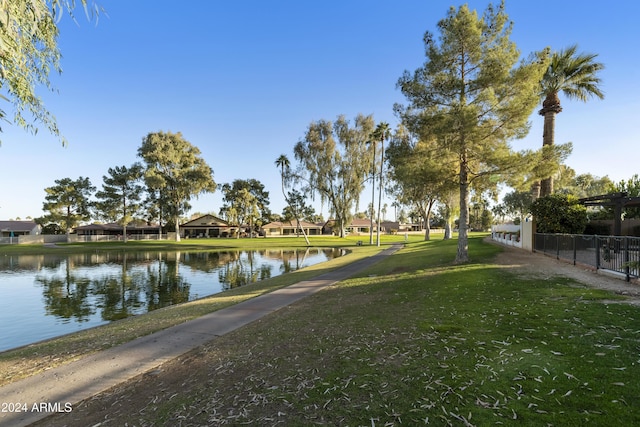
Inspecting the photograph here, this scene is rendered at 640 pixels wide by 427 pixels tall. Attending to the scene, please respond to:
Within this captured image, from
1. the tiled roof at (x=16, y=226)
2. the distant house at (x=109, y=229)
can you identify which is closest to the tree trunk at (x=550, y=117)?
the distant house at (x=109, y=229)

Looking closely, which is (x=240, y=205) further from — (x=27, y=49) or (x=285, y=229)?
(x=27, y=49)

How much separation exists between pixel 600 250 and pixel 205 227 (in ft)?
275

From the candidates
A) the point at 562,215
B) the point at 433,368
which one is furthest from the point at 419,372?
the point at 562,215

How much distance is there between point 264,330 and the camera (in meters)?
7.33

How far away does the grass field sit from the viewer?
11.4 ft

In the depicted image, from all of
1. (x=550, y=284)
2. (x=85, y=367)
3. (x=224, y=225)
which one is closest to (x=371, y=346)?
(x=85, y=367)

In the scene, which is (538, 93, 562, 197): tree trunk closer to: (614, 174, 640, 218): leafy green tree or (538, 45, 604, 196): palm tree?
(538, 45, 604, 196): palm tree

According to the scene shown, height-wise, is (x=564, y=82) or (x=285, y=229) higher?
(x=564, y=82)

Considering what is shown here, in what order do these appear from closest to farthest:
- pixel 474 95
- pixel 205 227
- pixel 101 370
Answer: pixel 101 370, pixel 474 95, pixel 205 227

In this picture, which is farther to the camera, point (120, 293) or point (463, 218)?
point (120, 293)

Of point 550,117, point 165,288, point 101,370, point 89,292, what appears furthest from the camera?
point 550,117

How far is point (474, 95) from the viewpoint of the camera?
1470 centimetres

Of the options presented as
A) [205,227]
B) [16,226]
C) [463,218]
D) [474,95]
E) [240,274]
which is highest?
[474,95]

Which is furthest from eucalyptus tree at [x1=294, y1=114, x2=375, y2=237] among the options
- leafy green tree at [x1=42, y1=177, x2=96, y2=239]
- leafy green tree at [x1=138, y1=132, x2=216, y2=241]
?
leafy green tree at [x1=42, y1=177, x2=96, y2=239]
